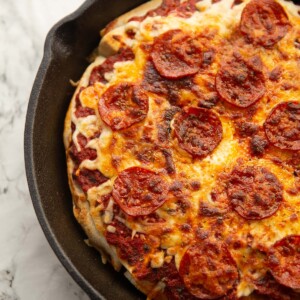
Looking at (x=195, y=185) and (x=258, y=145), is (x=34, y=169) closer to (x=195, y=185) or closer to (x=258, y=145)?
(x=195, y=185)

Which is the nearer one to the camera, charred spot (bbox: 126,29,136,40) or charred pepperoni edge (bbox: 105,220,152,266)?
charred pepperoni edge (bbox: 105,220,152,266)

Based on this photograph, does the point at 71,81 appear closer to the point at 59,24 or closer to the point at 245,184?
the point at 59,24

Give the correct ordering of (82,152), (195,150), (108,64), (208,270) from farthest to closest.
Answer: (108,64) < (82,152) < (195,150) < (208,270)

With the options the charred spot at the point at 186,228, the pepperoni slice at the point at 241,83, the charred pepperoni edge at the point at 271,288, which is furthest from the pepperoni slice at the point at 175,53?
the charred pepperoni edge at the point at 271,288

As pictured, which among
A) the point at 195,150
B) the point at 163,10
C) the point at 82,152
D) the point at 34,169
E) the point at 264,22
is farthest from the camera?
the point at 163,10

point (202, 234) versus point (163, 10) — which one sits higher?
point (163, 10)

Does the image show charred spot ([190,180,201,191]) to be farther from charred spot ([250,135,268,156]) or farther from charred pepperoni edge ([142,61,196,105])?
charred pepperoni edge ([142,61,196,105])

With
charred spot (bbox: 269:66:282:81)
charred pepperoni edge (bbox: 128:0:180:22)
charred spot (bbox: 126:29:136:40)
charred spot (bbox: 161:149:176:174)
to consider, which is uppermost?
charred spot (bbox: 126:29:136:40)

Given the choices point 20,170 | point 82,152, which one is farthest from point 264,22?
point 20,170

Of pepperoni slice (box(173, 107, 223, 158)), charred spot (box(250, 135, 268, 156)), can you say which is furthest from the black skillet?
charred spot (box(250, 135, 268, 156))
